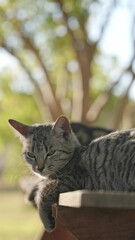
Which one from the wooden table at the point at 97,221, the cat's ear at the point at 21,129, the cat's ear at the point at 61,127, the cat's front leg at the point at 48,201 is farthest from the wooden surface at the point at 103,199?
the cat's ear at the point at 21,129

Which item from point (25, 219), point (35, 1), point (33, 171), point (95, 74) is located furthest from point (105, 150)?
point (25, 219)

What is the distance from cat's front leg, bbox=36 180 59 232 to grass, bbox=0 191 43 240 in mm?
6291

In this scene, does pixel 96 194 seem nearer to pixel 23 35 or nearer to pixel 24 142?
pixel 24 142

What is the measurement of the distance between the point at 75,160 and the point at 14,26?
711 cm

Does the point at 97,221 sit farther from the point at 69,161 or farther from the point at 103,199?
the point at 69,161

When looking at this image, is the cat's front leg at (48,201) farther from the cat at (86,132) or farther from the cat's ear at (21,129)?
the cat at (86,132)

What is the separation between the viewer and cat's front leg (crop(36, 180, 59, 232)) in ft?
8.50

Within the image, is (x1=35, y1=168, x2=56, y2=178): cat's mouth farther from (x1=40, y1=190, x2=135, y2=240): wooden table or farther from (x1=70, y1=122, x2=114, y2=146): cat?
(x1=70, y1=122, x2=114, y2=146): cat

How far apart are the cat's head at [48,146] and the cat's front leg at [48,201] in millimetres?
268

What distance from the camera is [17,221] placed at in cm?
1625

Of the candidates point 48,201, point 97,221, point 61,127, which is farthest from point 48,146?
point 97,221

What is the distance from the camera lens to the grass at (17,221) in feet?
41.6

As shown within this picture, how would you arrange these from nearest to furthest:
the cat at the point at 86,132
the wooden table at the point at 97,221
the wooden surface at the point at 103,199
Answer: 1. the wooden surface at the point at 103,199
2. the wooden table at the point at 97,221
3. the cat at the point at 86,132

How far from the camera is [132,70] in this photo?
9398mm
